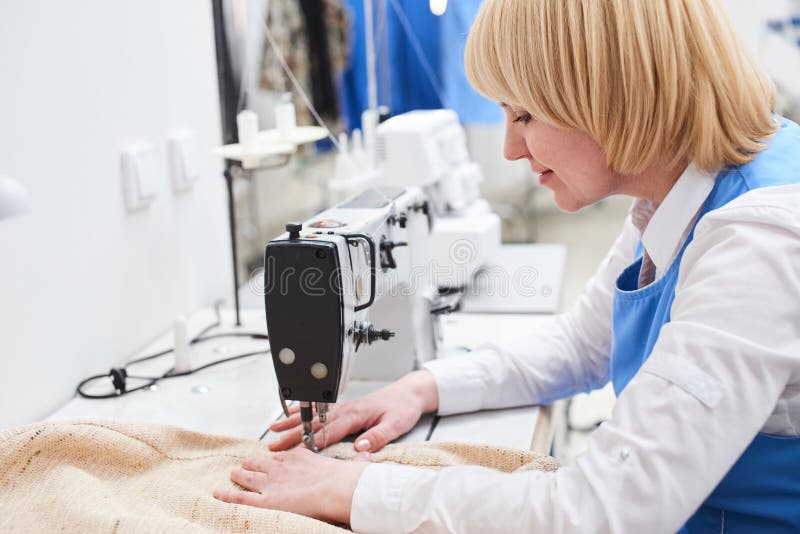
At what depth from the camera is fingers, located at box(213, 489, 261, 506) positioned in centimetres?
118

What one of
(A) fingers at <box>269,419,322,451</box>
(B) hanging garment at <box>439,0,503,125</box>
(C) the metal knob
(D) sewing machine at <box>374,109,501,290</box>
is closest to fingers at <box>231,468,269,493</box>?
(A) fingers at <box>269,419,322,451</box>

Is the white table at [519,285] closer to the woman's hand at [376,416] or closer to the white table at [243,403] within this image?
the white table at [243,403]

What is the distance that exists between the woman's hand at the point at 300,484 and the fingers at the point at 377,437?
0.23ft

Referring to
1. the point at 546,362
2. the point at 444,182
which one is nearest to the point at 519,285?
the point at 444,182

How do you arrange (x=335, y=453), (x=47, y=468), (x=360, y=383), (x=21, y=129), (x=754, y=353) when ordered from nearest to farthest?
(x=754, y=353)
(x=47, y=468)
(x=335, y=453)
(x=21, y=129)
(x=360, y=383)

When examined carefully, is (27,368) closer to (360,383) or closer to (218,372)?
(218,372)

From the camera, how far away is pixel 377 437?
1.38 m

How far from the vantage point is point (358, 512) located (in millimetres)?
1115

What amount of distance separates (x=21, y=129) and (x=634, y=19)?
108 centimetres

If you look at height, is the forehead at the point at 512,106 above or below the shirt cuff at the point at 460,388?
above

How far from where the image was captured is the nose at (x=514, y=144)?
1217mm

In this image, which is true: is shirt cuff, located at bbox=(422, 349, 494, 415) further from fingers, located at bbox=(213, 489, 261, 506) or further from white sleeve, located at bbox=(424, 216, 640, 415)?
fingers, located at bbox=(213, 489, 261, 506)

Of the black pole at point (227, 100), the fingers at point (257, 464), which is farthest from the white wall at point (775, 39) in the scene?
the fingers at point (257, 464)

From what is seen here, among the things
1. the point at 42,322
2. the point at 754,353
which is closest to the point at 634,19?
the point at 754,353
